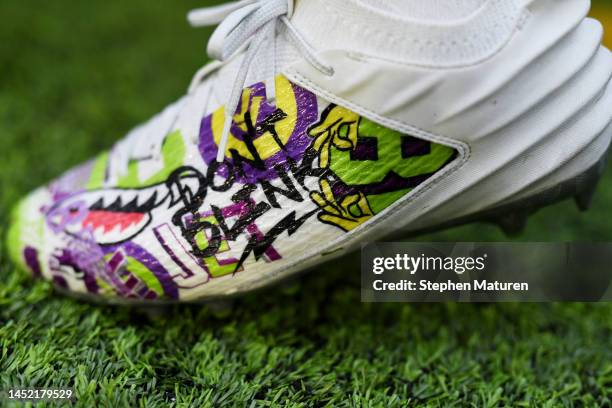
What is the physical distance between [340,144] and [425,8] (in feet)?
0.54

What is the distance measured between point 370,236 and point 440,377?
21 cm

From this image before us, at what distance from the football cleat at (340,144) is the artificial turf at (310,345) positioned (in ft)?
0.22

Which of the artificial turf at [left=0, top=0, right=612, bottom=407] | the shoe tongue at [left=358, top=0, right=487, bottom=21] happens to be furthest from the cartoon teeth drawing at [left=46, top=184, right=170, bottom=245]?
the shoe tongue at [left=358, top=0, right=487, bottom=21]

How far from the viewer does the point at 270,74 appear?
699 millimetres

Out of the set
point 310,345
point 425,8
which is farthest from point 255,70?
point 310,345

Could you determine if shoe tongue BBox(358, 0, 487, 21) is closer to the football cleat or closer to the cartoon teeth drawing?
the football cleat

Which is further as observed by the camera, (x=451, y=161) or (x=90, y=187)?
(x=90, y=187)

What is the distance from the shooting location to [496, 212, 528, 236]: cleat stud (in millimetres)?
783

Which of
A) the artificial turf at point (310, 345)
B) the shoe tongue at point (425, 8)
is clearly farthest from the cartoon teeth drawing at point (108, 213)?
the shoe tongue at point (425, 8)

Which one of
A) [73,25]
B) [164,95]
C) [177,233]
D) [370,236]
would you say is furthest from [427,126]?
[73,25]

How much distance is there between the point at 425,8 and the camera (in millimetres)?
635

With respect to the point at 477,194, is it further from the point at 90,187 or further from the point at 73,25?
the point at 73,25

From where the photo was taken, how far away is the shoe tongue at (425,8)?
63 centimetres

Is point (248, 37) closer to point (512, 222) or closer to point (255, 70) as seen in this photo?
point (255, 70)
